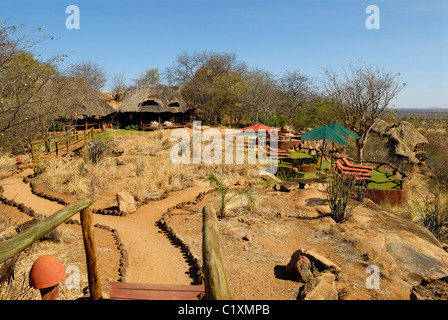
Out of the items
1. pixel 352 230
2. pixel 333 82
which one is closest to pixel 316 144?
pixel 333 82

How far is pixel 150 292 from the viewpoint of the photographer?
3.45m

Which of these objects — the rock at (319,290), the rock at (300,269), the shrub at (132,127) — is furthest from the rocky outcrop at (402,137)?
the shrub at (132,127)

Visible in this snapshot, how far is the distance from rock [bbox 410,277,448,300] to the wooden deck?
266cm

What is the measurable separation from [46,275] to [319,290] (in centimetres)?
297

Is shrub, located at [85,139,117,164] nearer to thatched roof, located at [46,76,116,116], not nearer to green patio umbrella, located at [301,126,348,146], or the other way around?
thatched roof, located at [46,76,116,116]

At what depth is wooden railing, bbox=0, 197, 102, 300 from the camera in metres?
1.91

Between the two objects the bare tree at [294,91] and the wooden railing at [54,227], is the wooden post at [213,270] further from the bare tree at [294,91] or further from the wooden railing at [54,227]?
the bare tree at [294,91]

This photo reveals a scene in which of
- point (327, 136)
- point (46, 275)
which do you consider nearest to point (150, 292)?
point (46, 275)

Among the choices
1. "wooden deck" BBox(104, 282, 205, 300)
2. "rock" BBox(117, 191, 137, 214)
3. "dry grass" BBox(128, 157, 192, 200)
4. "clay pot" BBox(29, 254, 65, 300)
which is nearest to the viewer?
A: "clay pot" BBox(29, 254, 65, 300)

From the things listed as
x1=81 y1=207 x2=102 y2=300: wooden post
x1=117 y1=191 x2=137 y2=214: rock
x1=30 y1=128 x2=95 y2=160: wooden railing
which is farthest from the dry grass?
x1=81 y1=207 x2=102 y2=300: wooden post

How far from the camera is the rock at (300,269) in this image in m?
4.01

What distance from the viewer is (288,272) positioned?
167 inches

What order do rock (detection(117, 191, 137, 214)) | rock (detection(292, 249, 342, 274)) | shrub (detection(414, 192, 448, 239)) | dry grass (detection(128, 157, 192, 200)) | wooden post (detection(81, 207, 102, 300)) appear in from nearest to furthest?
wooden post (detection(81, 207, 102, 300)) < rock (detection(292, 249, 342, 274)) < rock (detection(117, 191, 137, 214)) < shrub (detection(414, 192, 448, 239)) < dry grass (detection(128, 157, 192, 200))
